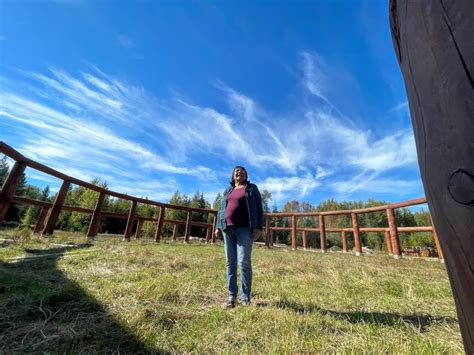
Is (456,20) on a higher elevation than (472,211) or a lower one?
higher

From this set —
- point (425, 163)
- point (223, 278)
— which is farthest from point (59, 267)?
point (425, 163)

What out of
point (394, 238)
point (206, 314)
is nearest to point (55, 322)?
point (206, 314)

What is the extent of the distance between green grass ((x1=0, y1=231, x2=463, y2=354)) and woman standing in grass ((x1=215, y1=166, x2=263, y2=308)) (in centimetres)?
32

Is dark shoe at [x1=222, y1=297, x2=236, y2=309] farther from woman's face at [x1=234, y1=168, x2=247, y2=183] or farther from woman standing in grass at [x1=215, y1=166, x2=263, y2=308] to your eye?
woman's face at [x1=234, y1=168, x2=247, y2=183]

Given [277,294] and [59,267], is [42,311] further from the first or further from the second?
[277,294]

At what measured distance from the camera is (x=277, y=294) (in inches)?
114

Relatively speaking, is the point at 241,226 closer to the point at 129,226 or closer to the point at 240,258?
the point at 240,258

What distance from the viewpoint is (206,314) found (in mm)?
2141

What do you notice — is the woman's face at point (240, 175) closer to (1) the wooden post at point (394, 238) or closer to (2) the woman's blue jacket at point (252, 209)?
(2) the woman's blue jacket at point (252, 209)

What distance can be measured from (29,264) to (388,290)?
14.5ft

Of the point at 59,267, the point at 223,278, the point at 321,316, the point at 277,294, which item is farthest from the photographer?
the point at 223,278

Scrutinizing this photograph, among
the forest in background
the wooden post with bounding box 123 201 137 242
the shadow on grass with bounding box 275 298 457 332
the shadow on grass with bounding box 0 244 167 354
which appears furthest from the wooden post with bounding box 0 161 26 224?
the forest in background

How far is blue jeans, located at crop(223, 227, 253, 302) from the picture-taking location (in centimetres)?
266

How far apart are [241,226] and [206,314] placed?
1012 millimetres
